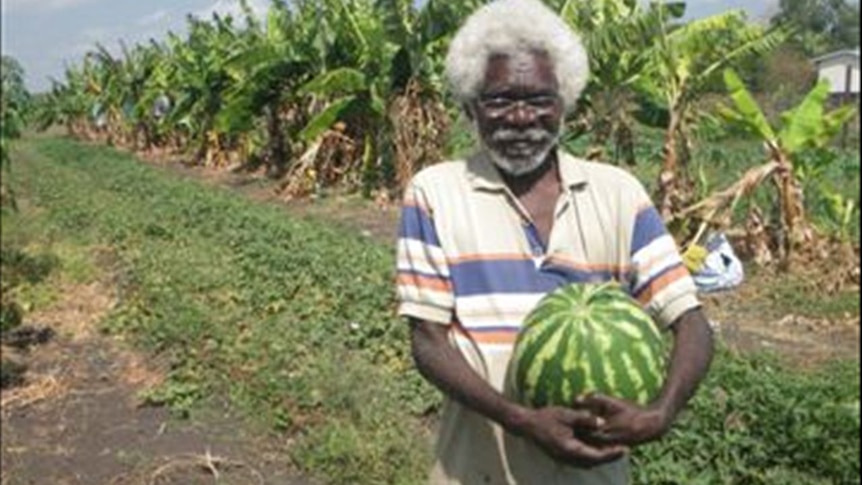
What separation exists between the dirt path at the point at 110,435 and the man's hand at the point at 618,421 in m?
3.47

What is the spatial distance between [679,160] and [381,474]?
737 centimetres

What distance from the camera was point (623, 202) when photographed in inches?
100

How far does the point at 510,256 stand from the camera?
2.52m

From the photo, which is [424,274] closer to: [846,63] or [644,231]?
[644,231]

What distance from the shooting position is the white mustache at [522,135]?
2492mm

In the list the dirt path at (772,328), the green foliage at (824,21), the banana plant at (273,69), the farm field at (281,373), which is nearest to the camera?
the green foliage at (824,21)

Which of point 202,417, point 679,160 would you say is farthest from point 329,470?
point 679,160

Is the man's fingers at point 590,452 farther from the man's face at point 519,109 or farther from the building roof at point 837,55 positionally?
the building roof at point 837,55

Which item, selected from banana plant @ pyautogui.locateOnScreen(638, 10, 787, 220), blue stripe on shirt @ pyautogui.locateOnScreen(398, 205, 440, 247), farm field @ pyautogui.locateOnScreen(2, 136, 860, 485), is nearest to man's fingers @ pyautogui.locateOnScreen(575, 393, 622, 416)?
blue stripe on shirt @ pyautogui.locateOnScreen(398, 205, 440, 247)

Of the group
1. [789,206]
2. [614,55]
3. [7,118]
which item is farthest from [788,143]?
[7,118]

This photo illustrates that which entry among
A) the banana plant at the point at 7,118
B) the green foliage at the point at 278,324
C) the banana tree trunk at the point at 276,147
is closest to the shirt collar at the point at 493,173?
the green foliage at the point at 278,324

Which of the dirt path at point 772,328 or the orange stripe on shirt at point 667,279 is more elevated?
the orange stripe on shirt at point 667,279

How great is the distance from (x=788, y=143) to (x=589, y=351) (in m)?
8.66

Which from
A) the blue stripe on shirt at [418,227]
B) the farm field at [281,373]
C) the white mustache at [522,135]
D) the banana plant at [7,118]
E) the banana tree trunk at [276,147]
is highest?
the white mustache at [522,135]
